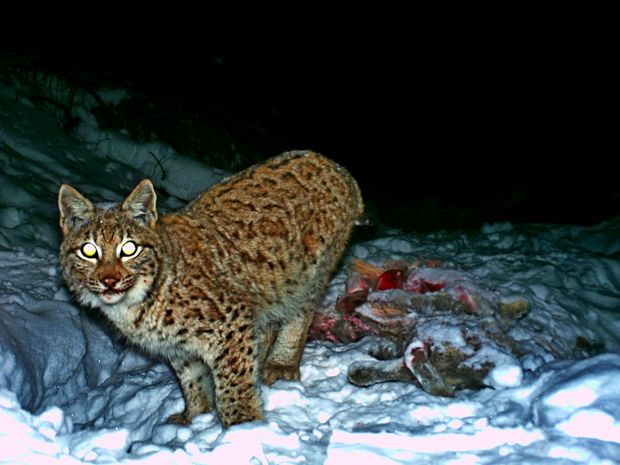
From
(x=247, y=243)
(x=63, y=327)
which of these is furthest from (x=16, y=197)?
(x=247, y=243)

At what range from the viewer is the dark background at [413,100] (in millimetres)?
10758

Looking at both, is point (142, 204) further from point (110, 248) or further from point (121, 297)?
point (121, 297)

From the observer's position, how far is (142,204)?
3898 mm

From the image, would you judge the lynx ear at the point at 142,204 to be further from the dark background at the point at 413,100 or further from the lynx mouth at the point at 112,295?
the dark background at the point at 413,100

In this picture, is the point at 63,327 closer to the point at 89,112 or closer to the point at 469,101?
the point at 89,112

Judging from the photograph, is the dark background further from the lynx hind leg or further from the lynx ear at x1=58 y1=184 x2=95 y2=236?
the lynx ear at x1=58 y1=184 x2=95 y2=236

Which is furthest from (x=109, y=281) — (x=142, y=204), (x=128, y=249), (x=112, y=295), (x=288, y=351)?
(x=288, y=351)

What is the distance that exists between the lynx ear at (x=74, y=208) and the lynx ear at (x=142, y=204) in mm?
187

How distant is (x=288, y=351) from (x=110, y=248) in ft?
5.23

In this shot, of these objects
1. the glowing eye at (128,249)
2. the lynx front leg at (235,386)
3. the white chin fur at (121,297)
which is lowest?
the lynx front leg at (235,386)

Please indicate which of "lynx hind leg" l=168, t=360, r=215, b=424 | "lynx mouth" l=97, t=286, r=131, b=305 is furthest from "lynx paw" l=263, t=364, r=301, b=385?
"lynx mouth" l=97, t=286, r=131, b=305

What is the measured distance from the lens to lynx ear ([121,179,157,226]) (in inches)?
151

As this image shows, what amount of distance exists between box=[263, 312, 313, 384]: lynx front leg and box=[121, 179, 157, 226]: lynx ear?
1.35 metres

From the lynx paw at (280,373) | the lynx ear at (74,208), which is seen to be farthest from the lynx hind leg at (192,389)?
the lynx ear at (74,208)
